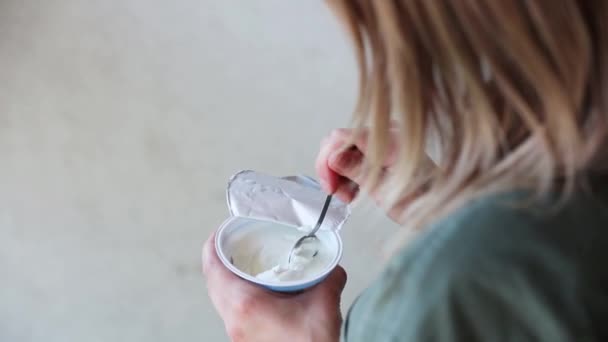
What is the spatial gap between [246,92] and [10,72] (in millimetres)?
241

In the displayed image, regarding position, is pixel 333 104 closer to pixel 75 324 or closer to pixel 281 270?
pixel 281 270

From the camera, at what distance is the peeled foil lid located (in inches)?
23.0

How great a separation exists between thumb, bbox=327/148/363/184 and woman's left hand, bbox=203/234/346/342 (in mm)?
90

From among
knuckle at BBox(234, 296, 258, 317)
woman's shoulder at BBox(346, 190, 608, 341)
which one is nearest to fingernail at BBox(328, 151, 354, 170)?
knuckle at BBox(234, 296, 258, 317)

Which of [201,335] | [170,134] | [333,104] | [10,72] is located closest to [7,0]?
[10,72]

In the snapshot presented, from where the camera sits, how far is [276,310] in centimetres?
54

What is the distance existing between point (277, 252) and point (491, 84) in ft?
0.93

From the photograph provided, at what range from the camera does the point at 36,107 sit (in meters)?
0.70

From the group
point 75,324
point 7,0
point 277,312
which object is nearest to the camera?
point 277,312

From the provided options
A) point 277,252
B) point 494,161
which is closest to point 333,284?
point 277,252

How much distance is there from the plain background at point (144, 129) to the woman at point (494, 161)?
0.33 m

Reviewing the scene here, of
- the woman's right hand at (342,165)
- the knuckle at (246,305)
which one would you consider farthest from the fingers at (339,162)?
the knuckle at (246,305)

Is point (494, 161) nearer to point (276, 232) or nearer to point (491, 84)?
point (491, 84)

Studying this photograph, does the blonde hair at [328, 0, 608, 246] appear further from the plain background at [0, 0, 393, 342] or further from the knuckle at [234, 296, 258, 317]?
the plain background at [0, 0, 393, 342]
